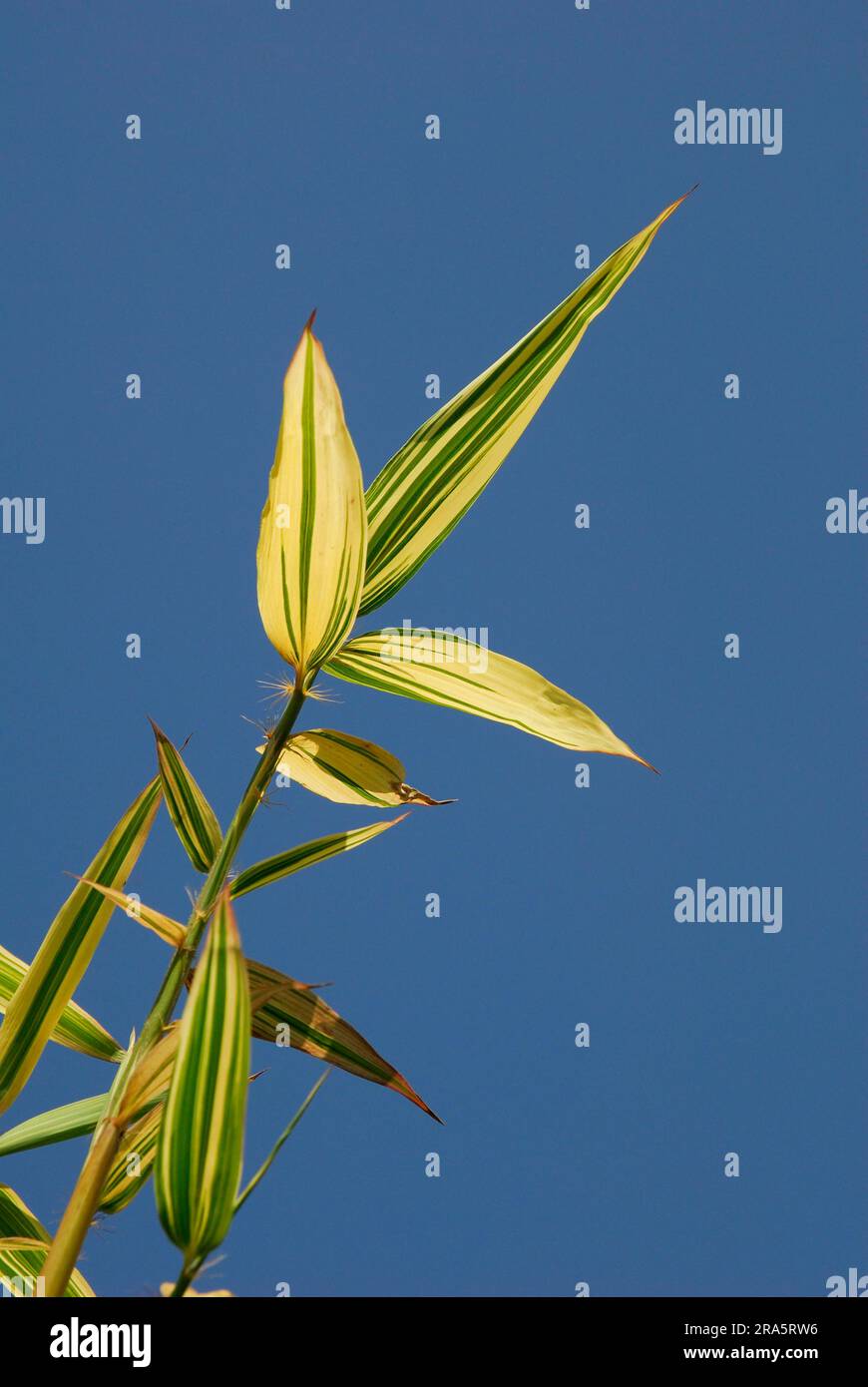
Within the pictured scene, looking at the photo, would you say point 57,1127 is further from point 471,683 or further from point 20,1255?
point 471,683

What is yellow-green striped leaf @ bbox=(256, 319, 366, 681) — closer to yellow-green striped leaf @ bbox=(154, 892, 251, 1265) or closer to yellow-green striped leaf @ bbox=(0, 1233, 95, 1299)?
yellow-green striped leaf @ bbox=(154, 892, 251, 1265)

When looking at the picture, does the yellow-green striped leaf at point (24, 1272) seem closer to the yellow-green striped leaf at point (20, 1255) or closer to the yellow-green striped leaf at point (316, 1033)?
the yellow-green striped leaf at point (20, 1255)

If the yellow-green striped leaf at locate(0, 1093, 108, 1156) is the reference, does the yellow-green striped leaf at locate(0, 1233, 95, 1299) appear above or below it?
below

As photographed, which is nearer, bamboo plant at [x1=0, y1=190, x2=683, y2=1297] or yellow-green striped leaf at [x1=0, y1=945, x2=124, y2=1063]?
bamboo plant at [x1=0, y1=190, x2=683, y2=1297]

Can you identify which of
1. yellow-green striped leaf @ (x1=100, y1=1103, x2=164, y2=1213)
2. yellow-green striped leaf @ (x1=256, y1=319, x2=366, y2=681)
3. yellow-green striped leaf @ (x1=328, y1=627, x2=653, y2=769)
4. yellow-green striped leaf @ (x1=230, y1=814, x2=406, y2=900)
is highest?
yellow-green striped leaf @ (x1=256, y1=319, x2=366, y2=681)

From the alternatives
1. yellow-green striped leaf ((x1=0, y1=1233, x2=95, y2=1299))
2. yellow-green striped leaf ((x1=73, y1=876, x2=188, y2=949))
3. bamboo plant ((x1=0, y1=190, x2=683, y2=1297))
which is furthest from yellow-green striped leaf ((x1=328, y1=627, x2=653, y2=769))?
yellow-green striped leaf ((x1=0, y1=1233, x2=95, y2=1299))

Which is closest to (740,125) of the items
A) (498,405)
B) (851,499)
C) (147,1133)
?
(851,499)
